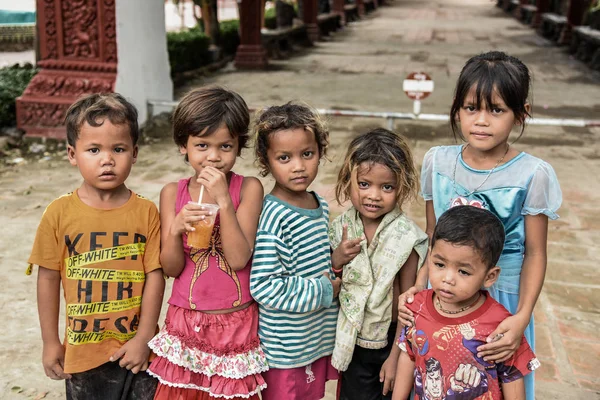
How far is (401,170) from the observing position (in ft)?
6.48

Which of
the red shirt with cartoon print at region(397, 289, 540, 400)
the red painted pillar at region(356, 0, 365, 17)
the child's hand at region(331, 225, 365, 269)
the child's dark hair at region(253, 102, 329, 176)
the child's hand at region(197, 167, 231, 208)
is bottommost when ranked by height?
the red shirt with cartoon print at region(397, 289, 540, 400)

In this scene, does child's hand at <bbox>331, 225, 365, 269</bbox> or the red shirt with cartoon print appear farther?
child's hand at <bbox>331, 225, 365, 269</bbox>

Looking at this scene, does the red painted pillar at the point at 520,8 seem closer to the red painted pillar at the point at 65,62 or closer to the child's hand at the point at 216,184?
the red painted pillar at the point at 65,62

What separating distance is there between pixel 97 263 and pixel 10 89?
6.24m

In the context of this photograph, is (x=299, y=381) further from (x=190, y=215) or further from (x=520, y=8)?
(x=520, y=8)

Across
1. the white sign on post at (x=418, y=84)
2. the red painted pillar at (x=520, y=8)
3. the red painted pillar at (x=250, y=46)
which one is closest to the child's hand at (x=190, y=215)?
the white sign on post at (x=418, y=84)

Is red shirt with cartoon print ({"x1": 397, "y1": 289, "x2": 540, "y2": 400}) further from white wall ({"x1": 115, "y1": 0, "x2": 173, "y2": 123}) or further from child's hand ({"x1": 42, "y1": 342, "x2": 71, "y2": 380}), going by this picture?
white wall ({"x1": 115, "y1": 0, "x2": 173, "y2": 123})

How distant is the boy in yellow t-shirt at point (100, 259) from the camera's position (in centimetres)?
194

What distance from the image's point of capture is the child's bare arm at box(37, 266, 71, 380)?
198 centimetres

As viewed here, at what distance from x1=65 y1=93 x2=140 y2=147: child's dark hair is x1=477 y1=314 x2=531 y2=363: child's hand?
1257 mm

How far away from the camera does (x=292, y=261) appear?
1.97m

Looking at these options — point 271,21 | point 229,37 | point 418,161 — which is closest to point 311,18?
point 271,21

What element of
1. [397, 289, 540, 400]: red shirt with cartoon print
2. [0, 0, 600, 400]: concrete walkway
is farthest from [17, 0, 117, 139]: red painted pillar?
[397, 289, 540, 400]: red shirt with cartoon print

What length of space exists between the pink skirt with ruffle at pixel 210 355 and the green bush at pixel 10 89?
6007 mm
